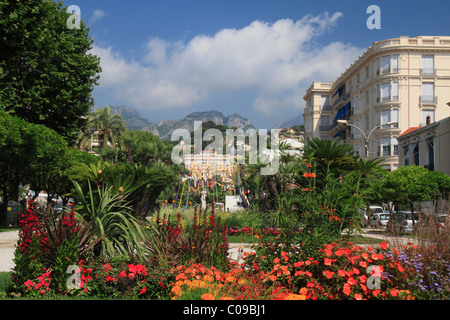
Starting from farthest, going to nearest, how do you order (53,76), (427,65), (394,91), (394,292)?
1. (394,91)
2. (427,65)
3. (53,76)
4. (394,292)

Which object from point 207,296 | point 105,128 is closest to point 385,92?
point 105,128

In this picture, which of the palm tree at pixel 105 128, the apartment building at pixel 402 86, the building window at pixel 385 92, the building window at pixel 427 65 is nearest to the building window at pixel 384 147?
the apartment building at pixel 402 86

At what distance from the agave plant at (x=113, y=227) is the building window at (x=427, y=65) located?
45542mm

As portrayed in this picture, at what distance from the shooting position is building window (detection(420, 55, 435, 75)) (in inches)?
1715

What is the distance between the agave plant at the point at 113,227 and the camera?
20.2ft

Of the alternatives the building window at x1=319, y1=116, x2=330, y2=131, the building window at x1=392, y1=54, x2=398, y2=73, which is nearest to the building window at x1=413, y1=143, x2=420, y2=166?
the building window at x1=392, y1=54, x2=398, y2=73

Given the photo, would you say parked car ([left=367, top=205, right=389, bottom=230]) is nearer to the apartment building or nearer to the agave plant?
the agave plant

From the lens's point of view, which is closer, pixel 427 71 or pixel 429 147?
pixel 429 147

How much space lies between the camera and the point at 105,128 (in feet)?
150

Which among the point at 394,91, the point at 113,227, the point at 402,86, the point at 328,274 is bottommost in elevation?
the point at 328,274

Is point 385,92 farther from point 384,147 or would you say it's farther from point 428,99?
point 384,147

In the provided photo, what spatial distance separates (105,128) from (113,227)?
41.5m

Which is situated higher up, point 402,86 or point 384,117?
point 402,86

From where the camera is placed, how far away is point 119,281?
523cm
